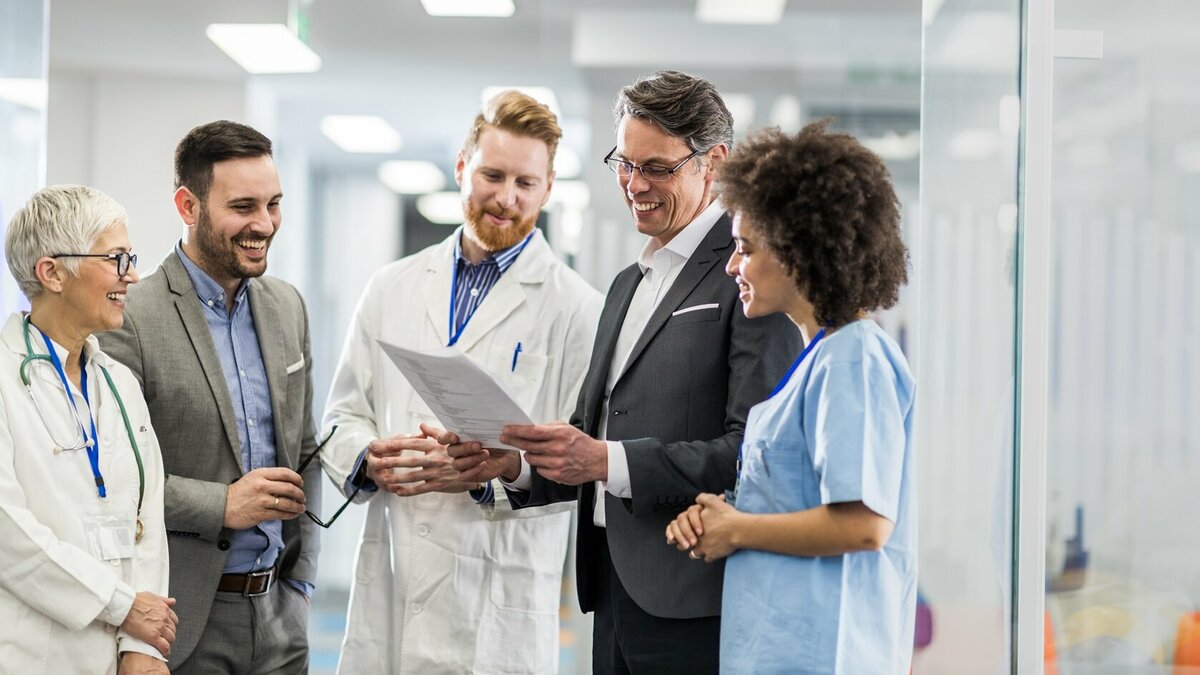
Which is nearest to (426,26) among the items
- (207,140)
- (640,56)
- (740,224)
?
(640,56)

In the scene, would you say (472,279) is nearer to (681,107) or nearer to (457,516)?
(457,516)

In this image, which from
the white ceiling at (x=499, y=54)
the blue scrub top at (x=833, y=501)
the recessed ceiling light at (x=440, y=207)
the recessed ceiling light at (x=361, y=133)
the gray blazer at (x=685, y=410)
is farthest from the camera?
the recessed ceiling light at (x=440, y=207)

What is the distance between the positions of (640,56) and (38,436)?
265cm

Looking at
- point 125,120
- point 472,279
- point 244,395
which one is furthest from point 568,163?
point 244,395

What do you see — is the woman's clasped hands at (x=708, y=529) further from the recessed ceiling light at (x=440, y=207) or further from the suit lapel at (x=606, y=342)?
the recessed ceiling light at (x=440, y=207)

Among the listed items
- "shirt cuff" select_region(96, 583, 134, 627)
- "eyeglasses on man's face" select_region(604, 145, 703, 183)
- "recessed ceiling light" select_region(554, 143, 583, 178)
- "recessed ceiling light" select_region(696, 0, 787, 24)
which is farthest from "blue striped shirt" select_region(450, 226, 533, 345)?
"recessed ceiling light" select_region(554, 143, 583, 178)

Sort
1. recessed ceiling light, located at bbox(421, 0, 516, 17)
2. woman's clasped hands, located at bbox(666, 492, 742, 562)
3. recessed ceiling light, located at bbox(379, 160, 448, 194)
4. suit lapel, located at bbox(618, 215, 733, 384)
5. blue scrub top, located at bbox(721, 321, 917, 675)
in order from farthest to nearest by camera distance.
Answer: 1. recessed ceiling light, located at bbox(379, 160, 448, 194)
2. recessed ceiling light, located at bbox(421, 0, 516, 17)
3. suit lapel, located at bbox(618, 215, 733, 384)
4. woman's clasped hands, located at bbox(666, 492, 742, 562)
5. blue scrub top, located at bbox(721, 321, 917, 675)

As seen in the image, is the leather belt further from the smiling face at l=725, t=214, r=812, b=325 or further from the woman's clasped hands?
the smiling face at l=725, t=214, r=812, b=325

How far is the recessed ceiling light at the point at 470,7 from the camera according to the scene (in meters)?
4.71

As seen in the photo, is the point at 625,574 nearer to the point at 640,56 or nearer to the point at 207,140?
the point at 207,140

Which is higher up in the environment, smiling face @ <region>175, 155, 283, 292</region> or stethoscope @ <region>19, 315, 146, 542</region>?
smiling face @ <region>175, 155, 283, 292</region>

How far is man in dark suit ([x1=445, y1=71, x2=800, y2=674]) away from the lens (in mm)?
1902

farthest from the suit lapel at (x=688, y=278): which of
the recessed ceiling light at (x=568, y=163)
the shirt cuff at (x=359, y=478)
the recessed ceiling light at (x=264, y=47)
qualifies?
the recessed ceiling light at (x=568, y=163)

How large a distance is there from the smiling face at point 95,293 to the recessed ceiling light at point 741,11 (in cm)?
247
